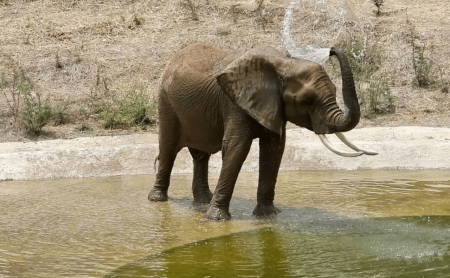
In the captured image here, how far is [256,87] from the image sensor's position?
896cm

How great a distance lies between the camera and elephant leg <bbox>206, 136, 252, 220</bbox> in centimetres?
913

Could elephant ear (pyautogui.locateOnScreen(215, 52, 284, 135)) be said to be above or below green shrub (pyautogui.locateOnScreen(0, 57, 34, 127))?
above

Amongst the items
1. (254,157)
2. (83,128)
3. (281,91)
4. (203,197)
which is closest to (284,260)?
(281,91)

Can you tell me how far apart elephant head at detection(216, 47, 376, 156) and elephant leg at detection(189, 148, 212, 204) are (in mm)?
1867

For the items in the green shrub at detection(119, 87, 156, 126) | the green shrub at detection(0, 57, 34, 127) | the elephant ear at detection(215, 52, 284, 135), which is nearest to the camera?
the elephant ear at detection(215, 52, 284, 135)

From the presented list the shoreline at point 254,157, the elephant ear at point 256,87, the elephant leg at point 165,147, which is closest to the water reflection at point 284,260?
the elephant ear at point 256,87

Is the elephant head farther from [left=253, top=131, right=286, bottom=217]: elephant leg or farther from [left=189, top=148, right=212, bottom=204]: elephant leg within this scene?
[left=189, top=148, right=212, bottom=204]: elephant leg

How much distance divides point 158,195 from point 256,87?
273 cm

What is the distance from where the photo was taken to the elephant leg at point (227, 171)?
9.13 meters


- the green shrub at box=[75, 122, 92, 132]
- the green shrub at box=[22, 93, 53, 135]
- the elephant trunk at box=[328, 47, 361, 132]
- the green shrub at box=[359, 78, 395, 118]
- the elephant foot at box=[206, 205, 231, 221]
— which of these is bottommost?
the elephant foot at box=[206, 205, 231, 221]

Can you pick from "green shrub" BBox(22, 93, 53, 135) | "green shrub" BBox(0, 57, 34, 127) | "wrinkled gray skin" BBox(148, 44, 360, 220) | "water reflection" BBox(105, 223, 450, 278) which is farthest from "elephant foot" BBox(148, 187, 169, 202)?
"green shrub" BBox(0, 57, 34, 127)

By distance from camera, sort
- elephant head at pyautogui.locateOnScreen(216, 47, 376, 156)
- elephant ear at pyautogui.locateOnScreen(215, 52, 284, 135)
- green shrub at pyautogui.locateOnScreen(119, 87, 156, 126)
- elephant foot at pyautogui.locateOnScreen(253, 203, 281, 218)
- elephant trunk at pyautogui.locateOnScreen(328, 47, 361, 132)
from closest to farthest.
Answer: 1. elephant trunk at pyautogui.locateOnScreen(328, 47, 361, 132)
2. elephant head at pyautogui.locateOnScreen(216, 47, 376, 156)
3. elephant ear at pyautogui.locateOnScreen(215, 52, 284, 135)
4. elephant foot at pyautogui.locateOnScreen(253, 203, 281, 218)
5. green shrub at pyautogui.locateOnScreen(119, 87, 156, 126)

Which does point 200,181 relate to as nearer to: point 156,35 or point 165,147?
point 165,147

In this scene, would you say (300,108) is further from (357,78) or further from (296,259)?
(357,78)
